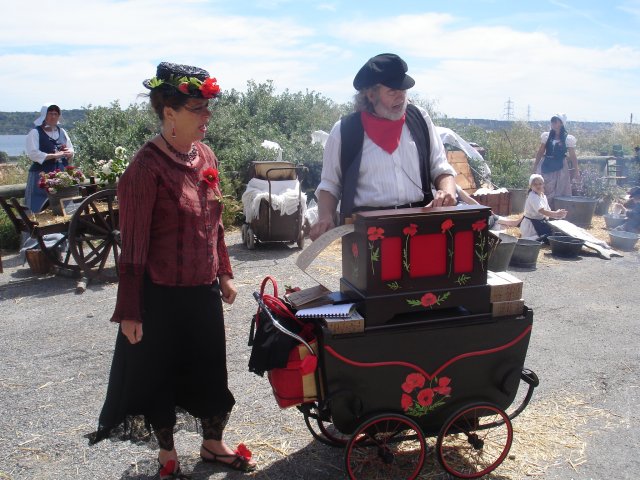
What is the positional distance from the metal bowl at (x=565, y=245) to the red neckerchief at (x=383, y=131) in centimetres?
564

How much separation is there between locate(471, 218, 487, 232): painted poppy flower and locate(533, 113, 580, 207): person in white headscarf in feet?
25.6

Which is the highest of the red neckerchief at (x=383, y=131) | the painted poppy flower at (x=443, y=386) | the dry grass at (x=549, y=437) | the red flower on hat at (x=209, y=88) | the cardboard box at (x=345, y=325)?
the red flower on hat at (x=209, y=88)

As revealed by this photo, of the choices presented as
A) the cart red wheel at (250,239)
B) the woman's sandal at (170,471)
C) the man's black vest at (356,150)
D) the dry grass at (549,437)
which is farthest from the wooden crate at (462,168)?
the woman's sandal at (170,471)

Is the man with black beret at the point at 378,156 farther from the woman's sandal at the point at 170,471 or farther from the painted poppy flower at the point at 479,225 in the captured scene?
the woman's sandal at the point at 170,471

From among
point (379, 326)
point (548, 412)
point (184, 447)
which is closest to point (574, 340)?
point (548, 412)

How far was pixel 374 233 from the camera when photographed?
239cm

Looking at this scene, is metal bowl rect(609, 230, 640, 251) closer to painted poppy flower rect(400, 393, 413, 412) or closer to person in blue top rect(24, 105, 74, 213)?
painted poppy flower rect(400, 393, 413, 412)

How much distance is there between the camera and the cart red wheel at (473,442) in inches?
107

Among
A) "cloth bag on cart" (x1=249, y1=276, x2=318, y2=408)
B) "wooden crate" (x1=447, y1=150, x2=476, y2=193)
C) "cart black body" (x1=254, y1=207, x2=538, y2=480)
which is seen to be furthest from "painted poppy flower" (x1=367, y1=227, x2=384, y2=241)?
"wooden crate" (x1=447, y1=150, x2=476, y2=193)

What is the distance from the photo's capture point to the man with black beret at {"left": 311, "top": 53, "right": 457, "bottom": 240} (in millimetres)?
2752

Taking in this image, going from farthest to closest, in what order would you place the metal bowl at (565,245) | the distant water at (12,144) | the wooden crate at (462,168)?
1. the distant water at (12,144)
2. the wooden crate at (462,168)
3. the metal bowl at (565,245)

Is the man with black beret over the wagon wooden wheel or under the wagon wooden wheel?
over

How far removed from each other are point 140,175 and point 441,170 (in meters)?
1.45

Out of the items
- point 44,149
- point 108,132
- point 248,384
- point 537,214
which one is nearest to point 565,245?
point 537,214
